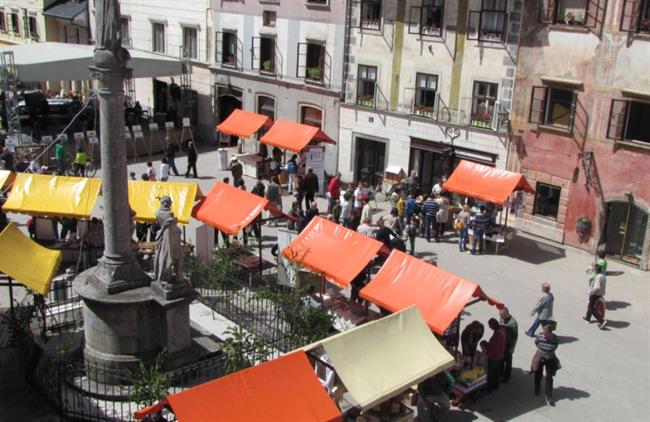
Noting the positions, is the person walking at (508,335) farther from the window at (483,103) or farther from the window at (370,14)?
the window at (370,14)

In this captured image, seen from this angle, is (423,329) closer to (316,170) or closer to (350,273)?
(350,273)

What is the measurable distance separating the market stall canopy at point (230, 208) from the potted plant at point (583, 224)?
9916 millimetres

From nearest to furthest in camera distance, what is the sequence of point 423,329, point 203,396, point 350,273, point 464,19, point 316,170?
1. point 203,396
2. point 423,329
3. point 350,273
4. point 464,19
5. point 316,170

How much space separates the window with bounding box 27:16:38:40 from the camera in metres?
48.1

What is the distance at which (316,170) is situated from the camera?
1081 inches

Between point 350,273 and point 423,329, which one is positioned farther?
point 350,273

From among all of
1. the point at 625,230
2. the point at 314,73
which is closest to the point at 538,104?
the point at 625,230

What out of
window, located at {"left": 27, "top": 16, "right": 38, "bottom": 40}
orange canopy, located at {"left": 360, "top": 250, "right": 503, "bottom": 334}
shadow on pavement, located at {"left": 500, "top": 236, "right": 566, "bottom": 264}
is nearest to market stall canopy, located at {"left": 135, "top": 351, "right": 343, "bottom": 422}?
orange canopy, located at {"left": 360, "top": 250, "right": 503, "bottom": 334}

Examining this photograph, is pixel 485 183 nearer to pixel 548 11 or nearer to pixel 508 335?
pixel 548 11

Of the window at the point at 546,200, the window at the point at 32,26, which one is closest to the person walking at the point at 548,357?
the window at the point at 546,200

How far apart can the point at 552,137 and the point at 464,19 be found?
5.23m

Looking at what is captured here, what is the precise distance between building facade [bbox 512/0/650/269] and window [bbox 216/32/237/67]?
50.6ft

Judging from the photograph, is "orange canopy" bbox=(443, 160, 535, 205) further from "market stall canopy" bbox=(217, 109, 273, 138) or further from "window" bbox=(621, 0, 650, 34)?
"market stall canopy" bbox=(217, 109, 273, 138)

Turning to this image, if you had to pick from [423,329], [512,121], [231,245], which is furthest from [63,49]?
[423,329]
